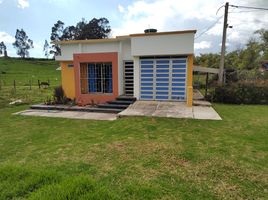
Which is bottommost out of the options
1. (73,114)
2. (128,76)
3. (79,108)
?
(73,114)

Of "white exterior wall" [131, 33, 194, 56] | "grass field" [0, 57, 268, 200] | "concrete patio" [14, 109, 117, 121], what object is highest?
"white exterior wall" [131, 33, 194, 56]

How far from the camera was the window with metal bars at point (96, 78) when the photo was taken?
12.4 meters

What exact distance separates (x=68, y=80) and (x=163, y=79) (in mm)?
6305

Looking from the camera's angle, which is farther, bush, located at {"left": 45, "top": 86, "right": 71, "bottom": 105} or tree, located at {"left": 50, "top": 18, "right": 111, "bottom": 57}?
tree, located at {"left": 50, "top": 18, "right": 111, "bottom": 57}

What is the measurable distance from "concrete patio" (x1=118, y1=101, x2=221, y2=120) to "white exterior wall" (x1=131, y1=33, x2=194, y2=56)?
2.71 meters

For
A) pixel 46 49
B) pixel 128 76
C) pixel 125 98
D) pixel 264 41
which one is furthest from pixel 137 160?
pixel 46 49

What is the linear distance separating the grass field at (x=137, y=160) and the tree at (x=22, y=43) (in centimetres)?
9644

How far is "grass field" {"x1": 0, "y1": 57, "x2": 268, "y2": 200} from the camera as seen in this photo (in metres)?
3.24

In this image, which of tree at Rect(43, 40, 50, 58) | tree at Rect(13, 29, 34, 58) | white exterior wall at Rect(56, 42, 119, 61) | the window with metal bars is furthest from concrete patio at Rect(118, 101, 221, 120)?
tree at Rect(13, 29, 34, 58)

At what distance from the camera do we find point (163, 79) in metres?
11.4

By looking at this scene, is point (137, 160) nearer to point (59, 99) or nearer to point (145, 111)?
point (145, 111)

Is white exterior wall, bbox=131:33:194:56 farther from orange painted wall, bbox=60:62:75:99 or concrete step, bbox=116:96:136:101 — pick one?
orange painted wall, bbox=60:62:75:99

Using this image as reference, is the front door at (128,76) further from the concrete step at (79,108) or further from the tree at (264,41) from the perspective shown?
the tree at (264,41)

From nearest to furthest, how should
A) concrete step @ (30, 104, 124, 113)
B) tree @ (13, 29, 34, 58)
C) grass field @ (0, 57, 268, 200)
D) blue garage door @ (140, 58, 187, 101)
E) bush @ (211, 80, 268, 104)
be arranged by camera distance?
1. grass field @ (0, 57, 268, 200)
2. concrete step @ (30, 104, 124, 113)
3. blue garage door @ (140, 58, 187, 101)
4. bush @ (211, 80, 268, 104)
5. tree @ (13, 29, 34, 58)
